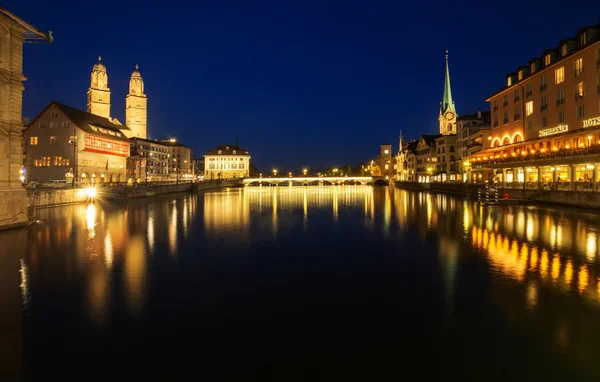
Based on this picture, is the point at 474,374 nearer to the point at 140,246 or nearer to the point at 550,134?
the point at 140,246

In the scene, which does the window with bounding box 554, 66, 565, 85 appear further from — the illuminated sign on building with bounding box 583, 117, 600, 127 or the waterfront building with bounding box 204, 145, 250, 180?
the waterfront building with bounding box 204, 145, 250, 180

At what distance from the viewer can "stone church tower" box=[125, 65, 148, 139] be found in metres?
164

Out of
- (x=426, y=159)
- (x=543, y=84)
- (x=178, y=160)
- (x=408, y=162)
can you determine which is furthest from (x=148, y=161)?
(x=543, y=84)

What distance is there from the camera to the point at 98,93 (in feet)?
486

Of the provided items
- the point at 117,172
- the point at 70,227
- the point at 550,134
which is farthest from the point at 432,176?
the point at 70,227

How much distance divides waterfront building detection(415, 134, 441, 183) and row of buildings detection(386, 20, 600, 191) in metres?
32.7

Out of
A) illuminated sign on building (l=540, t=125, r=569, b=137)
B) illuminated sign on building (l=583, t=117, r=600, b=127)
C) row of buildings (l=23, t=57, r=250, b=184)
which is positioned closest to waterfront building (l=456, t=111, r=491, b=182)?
illuminated sign on building (l=540, t=125, r=569, b=137)

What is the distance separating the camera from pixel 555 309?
9.69 m

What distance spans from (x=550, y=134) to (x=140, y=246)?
177 feet

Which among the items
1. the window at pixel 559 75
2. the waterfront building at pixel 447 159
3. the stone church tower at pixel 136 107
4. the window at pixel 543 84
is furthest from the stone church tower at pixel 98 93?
the window at pixel 559 75

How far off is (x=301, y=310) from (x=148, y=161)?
475 feet

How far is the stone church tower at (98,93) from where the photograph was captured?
482 ft

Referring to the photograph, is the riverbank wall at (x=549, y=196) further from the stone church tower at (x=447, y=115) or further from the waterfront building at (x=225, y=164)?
the waterfront building at (x=225, y=164)

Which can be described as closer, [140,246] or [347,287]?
[347,287]
